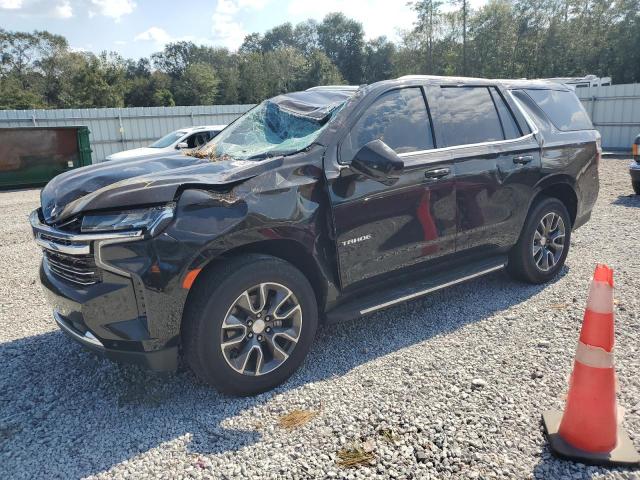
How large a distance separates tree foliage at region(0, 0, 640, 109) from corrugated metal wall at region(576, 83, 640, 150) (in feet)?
69.2

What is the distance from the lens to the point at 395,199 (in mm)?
3453

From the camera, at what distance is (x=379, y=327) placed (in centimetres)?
405

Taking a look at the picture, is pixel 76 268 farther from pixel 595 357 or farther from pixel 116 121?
pixel 116 121

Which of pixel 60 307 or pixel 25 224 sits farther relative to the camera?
pixel 25 224

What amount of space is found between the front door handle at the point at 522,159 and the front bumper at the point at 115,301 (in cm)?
313

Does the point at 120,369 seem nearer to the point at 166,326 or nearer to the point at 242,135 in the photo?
the point at 166,326

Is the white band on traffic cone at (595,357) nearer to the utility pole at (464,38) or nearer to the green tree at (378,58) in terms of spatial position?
the utility pole at (464,38)

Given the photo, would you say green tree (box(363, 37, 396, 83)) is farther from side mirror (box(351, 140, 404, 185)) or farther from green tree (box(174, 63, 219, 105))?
side mirror (box(351, 140, 404, 185))

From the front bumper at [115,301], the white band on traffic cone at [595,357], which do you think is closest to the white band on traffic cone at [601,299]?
the white band on traffic cone at [595,357]

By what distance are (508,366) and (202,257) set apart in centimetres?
215

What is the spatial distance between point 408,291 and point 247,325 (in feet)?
4.24

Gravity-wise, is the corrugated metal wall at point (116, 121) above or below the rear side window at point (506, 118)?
above

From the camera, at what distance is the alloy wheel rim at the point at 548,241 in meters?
4.68

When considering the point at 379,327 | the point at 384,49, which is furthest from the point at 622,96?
the point at 384,49
